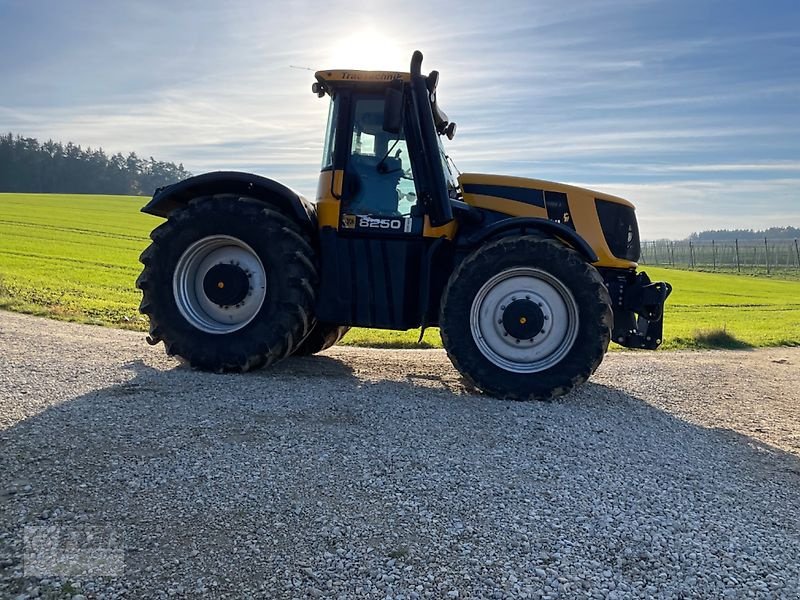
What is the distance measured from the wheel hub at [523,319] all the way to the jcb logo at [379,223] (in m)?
1.45

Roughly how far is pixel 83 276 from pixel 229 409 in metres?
15.5

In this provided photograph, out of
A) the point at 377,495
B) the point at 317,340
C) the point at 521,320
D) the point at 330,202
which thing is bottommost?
the point at 377,495

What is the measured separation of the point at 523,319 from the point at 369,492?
3097 millimetres

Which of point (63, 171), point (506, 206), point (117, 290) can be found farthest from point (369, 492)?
point (63, 171)

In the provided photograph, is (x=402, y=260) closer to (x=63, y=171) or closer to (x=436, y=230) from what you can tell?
(x=436, y=230)

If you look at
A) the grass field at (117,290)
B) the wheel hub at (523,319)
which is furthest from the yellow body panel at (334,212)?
the grass field at (117,290)

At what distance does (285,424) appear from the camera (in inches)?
208

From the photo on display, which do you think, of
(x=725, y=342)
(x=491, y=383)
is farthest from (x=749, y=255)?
(x=491, y=383)

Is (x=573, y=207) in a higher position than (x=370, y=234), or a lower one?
higher

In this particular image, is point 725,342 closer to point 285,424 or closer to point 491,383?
point 491,383

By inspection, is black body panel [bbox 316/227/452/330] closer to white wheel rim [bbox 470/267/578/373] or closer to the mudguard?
the mudguard

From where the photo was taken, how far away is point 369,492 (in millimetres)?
4164

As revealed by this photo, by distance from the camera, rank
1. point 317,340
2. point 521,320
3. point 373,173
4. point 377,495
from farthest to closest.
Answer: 1. point 317,340
2. point 373,173
3. point 521,320
4. point 377,495

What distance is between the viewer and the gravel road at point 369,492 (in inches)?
130
